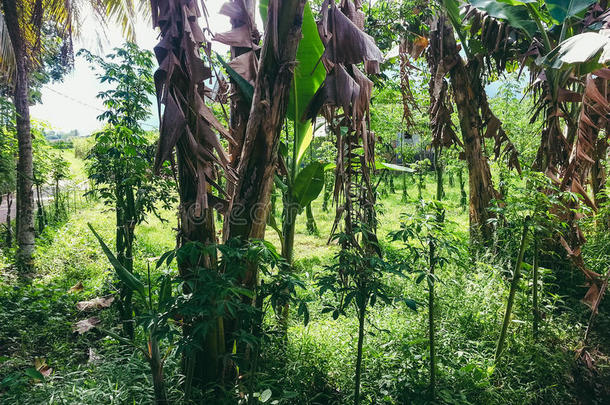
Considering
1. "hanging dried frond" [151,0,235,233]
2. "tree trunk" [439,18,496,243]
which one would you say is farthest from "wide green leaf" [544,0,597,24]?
"hanging dried frond" [151,0,235,233]

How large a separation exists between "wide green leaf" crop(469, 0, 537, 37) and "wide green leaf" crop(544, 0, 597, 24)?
178 millimetres

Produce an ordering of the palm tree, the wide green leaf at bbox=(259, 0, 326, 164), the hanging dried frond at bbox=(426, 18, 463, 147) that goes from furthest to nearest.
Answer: the palm tree, the hanging dried frond at bbox=(426, 18, 463, 147), the wide green leaf at bbox=(259, 0, 326, 164)

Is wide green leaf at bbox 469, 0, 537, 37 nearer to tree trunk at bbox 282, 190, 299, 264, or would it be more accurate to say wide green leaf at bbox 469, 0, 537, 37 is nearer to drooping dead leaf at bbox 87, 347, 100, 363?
tree trunk at bbox 282, 190, 299, 264

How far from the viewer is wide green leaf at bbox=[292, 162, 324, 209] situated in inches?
97.4

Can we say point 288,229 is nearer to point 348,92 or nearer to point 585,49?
point 348,92

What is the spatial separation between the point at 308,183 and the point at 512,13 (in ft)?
8.63

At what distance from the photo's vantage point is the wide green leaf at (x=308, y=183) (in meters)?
2.47

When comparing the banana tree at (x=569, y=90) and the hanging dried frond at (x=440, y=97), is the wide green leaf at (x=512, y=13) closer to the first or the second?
the banana tree at (x=569, y=90)

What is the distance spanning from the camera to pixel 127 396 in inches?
70.9

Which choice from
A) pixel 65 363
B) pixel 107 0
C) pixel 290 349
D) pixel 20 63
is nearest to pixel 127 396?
pixel 290 349

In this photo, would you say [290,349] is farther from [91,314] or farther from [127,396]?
[91,314]

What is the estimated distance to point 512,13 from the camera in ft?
10.5

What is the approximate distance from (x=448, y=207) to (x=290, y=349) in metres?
1.36

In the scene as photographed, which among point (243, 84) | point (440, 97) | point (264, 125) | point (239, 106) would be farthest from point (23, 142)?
point (440, 97)
